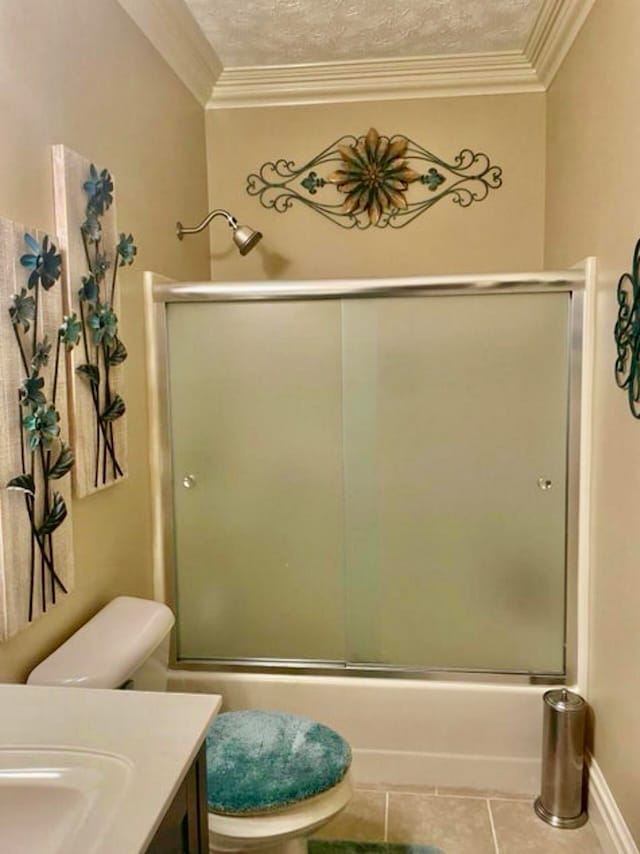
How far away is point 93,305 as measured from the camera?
1640 millimetres

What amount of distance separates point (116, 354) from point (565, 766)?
1.66 metres

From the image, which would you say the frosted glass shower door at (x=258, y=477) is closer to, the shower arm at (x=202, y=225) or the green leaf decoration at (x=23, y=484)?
the shower arm at (x=202, y=225)

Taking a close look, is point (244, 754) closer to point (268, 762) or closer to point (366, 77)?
point (268, 762)

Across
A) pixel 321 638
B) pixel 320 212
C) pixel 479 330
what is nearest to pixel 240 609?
pixel 321 638

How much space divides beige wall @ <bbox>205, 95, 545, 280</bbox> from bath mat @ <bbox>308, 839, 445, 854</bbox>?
194 centimetres

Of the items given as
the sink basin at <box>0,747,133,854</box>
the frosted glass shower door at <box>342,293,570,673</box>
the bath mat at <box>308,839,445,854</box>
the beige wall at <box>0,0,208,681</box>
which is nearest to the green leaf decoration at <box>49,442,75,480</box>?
the beige wall at <box>0,0,208,681</box>

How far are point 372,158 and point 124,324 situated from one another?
1.30 m

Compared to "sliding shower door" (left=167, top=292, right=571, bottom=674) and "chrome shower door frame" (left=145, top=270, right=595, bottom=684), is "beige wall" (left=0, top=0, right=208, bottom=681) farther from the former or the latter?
"sliding shower door" (left=167, top=292, right=571, bottom=674)

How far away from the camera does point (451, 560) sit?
2.13 metres

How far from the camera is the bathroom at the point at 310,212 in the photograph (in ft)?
4.94

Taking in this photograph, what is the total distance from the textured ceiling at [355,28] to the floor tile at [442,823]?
2399 millimetres

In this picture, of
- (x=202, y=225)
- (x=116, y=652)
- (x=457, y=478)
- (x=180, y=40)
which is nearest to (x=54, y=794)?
(x=116, y=652)

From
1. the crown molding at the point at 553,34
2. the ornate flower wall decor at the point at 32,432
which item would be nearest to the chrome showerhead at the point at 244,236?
the ornate flower wall decor at the point at 32,432

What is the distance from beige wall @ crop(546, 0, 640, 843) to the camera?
159 cm
